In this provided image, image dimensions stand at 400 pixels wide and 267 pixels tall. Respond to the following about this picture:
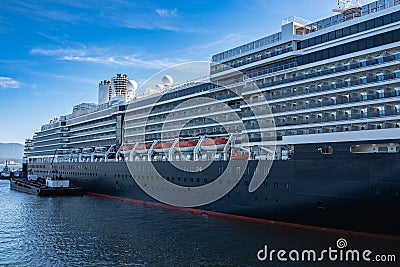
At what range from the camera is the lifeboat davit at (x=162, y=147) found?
38094 millimetres

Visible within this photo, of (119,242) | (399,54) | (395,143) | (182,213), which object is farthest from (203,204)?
(399,54)

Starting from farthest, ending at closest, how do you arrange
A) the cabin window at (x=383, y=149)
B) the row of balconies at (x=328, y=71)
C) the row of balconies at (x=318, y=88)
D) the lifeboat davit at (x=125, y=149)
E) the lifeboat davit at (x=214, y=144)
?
the lifeboat davit at (x=125, y=149)
the lifeboat davit at (x=214, y=144)
the row of balconies at (x=328, y=71)
the row of balconies at (x=318, y=88)
the cabin window at (x=383, y=149)

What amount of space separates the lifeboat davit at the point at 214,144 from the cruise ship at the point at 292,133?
93mm

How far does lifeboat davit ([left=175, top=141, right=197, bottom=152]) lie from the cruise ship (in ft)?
0.60

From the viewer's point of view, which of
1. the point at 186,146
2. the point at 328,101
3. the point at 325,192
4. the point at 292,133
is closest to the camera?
the point at 325,192

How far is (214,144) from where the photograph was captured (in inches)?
1284

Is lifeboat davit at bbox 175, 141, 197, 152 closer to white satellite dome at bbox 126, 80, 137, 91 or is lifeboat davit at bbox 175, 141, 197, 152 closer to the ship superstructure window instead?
the ship superstructure window

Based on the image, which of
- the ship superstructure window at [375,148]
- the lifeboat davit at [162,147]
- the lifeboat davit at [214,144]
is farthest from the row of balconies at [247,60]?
the ship superstructure window at [375,148]

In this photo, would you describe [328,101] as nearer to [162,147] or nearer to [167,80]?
[162,147]

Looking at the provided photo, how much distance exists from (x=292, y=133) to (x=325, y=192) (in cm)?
514

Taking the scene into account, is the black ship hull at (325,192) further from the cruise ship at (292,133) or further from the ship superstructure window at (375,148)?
the ship superstructure window at (375,148)

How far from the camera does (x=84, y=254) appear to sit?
19.7 meters

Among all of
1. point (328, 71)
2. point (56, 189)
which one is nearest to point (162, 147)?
point (56, 189)

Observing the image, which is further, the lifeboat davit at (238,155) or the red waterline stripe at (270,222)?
the lifeboat davit at (238,155)
